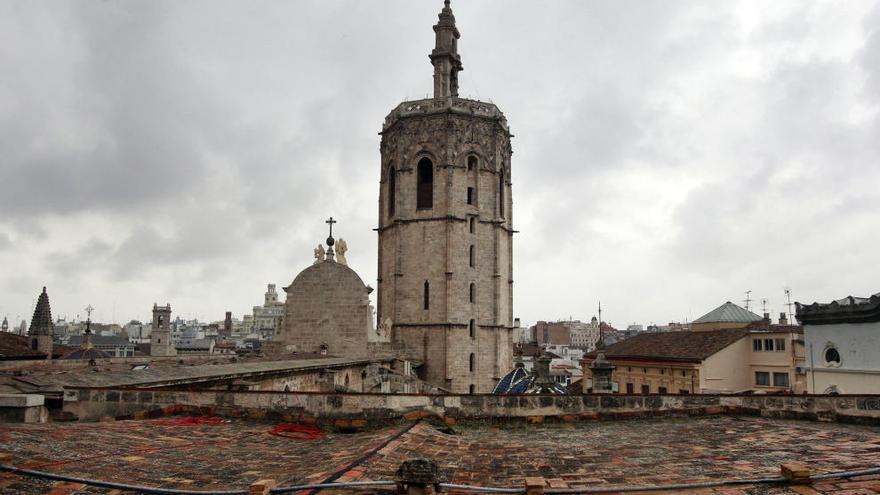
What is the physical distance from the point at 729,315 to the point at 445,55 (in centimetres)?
3229

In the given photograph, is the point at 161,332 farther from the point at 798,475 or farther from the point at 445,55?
the point at 798,475

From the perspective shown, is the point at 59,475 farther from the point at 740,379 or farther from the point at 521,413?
the point at 740,379

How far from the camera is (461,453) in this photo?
7.64 metres

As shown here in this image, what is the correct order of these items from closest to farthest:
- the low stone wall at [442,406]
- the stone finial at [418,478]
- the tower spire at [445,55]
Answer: the stone finial at [418,478] < the low stone wall at [442,406] < the tower spire at [445,55]

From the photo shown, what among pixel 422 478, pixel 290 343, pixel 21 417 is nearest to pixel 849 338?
pixel 290 343

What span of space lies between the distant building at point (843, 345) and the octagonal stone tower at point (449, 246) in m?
17.0

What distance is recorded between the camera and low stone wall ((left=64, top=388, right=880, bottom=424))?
1000cm

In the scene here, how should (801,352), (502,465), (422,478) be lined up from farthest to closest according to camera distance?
1. (801,352)
2. (502,465)
3. (422,478)

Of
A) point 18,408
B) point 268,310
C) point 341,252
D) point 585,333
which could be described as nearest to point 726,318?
point 341,252

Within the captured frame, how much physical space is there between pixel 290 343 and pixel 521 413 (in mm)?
21951

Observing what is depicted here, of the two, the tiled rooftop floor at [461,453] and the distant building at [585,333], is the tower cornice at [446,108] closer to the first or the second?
the tiled rooftop floor at [461,453]

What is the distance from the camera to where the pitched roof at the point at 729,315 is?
52.4 meters

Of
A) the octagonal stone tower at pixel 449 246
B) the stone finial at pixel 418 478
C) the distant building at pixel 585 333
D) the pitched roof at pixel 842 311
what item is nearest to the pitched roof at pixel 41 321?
the octagonal stone tower at pixel 449 246

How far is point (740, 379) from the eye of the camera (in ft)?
122
